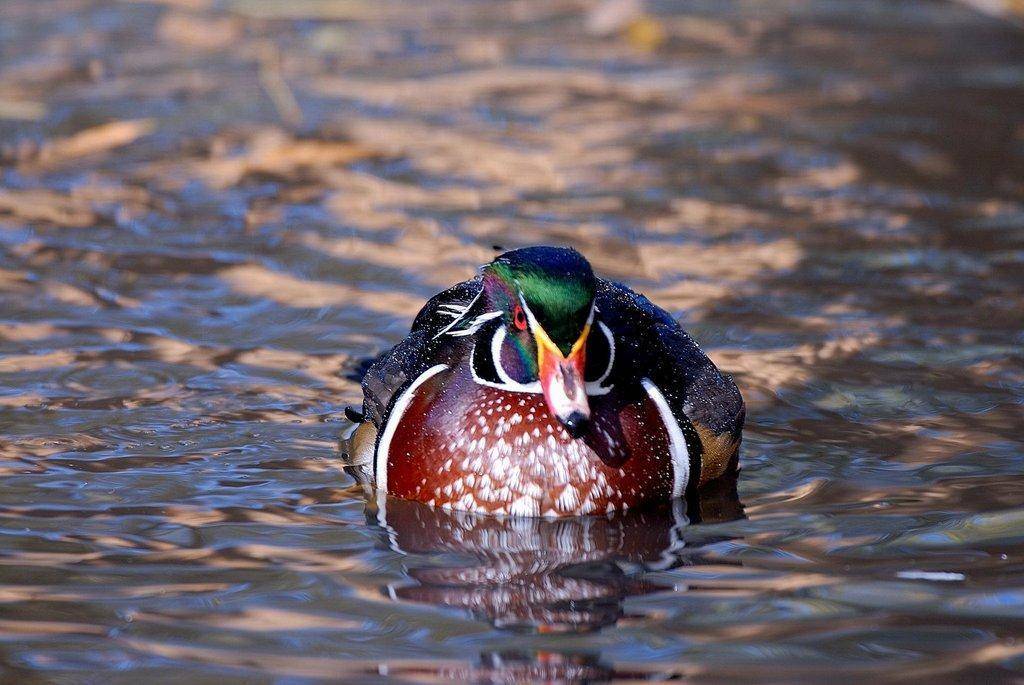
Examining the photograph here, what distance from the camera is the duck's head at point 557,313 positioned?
4637mm

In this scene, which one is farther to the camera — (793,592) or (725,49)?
(725,49)

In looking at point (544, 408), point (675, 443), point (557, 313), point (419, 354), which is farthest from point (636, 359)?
point (419, 354)

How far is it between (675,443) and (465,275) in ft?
8.32

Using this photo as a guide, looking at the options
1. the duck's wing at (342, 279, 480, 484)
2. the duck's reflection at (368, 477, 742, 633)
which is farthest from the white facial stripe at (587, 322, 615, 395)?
the duck's wing at (342, 279, 480, 484)

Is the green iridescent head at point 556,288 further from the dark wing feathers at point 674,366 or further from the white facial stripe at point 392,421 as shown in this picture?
the white facial stripe at point 392,421

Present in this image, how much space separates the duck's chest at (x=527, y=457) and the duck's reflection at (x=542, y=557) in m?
0.06

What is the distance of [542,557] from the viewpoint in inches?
187

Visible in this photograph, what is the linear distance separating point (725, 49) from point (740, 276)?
4.53 m

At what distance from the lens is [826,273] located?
7480 mm

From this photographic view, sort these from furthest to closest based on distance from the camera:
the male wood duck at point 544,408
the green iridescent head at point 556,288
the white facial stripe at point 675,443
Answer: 1. the white facial stripe at point 675,443
2. the male wood duck at point 544,408
3. the green iridescent head at point 556,288

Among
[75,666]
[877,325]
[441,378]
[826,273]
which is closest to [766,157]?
[826,273]

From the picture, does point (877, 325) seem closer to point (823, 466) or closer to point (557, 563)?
point (823, 466)

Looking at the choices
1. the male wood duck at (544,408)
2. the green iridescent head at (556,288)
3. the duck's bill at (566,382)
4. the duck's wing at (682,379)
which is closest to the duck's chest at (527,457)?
the male wood duck at (544,408)

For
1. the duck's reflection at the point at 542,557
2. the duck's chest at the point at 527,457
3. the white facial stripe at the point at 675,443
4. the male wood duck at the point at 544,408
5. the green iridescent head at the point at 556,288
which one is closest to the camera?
the duck's reflection at the point at 542,557
